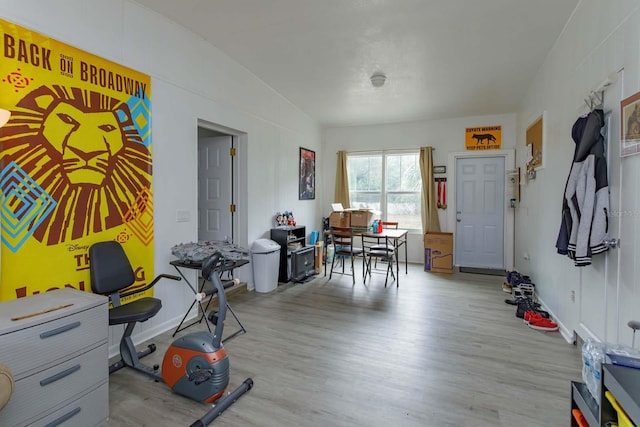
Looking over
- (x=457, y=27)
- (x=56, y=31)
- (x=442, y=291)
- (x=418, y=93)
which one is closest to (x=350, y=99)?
(x=418, y=93)

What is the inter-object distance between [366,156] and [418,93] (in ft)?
6.94

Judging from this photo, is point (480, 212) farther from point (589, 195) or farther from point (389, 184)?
point (589, 195)

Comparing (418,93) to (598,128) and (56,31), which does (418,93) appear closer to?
(598,128)

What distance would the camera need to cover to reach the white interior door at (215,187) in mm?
4379

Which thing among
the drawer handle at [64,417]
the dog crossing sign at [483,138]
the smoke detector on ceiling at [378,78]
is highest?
the smoke detector on ceiling at [378,78]

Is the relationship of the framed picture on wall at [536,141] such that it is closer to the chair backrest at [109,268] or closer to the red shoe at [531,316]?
the red shoe at [531,316]

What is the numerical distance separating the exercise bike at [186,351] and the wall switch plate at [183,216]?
0.82m

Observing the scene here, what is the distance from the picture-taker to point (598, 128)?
2248mm

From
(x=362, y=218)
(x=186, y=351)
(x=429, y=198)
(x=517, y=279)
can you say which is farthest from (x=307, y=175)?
(x=186, y=351)

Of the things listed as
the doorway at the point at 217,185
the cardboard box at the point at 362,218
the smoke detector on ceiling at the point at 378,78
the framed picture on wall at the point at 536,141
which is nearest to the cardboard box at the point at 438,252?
the cardboard box at the point at 362,218

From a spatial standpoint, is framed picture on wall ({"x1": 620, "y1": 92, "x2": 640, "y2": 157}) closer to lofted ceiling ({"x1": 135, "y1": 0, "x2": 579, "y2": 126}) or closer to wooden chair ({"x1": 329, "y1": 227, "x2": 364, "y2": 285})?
lofted ceiling ({"x1": 135, "y1": 0, "x2": 579, "y2": 126})

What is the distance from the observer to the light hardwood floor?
1937 millimetres

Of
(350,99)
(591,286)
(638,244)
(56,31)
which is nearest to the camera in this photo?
(638,244)

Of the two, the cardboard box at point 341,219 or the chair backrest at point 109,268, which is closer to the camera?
the chair backrest at point 109,268
